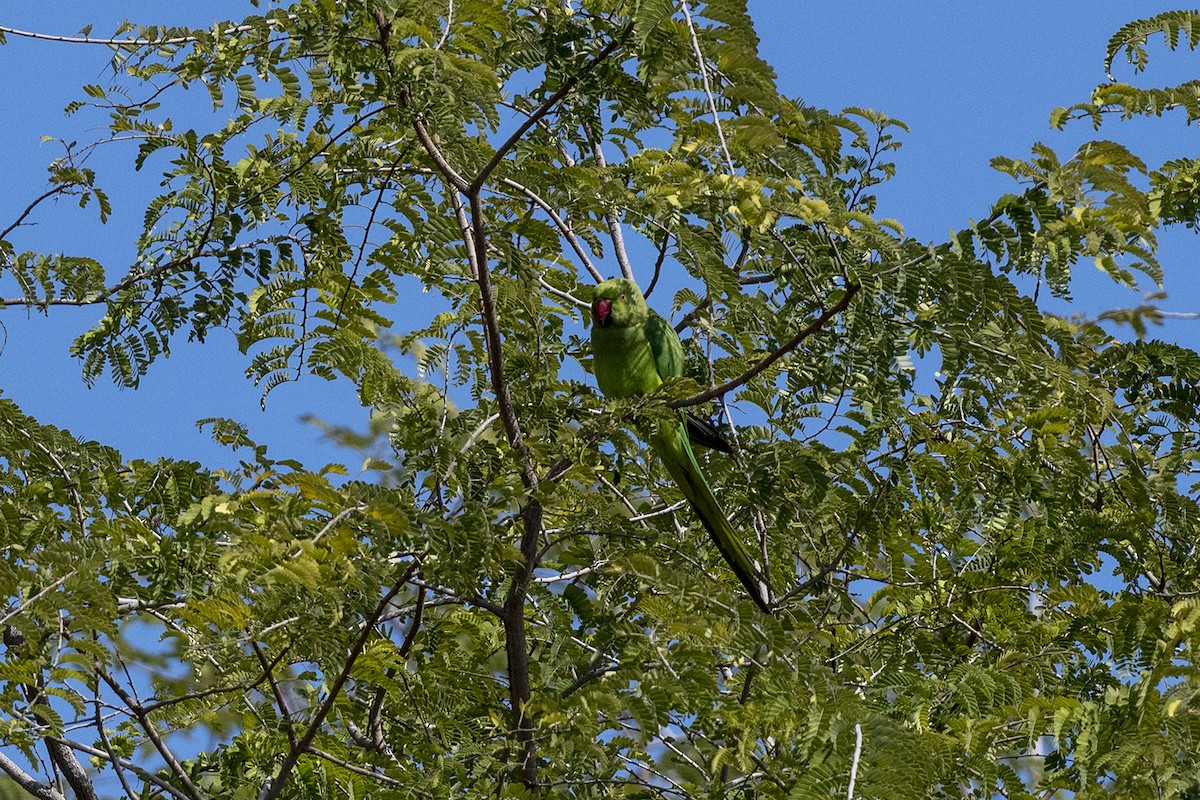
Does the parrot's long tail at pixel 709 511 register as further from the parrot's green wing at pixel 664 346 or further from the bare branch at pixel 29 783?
the bare branch at pixel 29 783

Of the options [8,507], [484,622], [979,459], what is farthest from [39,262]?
[979,459]

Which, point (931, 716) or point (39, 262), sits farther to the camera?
point (39, 262)

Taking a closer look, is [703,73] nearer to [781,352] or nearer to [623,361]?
[781,352]

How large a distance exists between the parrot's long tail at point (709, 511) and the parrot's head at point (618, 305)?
57 centimetres

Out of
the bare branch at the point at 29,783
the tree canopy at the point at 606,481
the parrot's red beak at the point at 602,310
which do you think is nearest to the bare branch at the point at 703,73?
the tree canopy at the point at 606,481

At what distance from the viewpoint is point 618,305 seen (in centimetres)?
476

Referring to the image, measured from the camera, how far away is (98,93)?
4.79 metres

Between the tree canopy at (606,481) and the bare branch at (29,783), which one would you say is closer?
the tree canopy at (606,481)

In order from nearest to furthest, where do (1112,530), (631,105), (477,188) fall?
(477,188)
(631,105)
(1112,530)

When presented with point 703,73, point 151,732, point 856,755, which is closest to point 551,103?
point 703,73

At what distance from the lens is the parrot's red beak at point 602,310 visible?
15.4ft

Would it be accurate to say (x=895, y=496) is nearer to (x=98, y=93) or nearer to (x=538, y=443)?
(x=538, y=443)

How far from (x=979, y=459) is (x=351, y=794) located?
8.29 ft

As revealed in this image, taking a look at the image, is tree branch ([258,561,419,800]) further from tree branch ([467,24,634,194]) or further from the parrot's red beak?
the parrot's red beak
